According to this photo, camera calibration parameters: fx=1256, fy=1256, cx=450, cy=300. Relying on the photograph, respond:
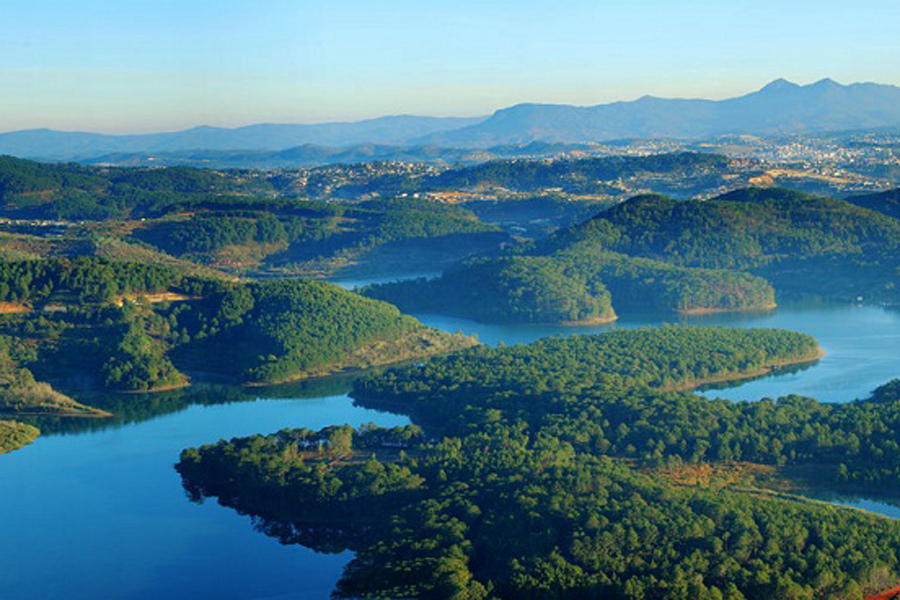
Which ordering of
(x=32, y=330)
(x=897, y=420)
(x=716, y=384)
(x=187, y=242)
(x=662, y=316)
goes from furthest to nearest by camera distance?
(x=187, y=242), (x=662, y=316), (x=32, y=330), (x=716, y=384), (x=897, y=420)

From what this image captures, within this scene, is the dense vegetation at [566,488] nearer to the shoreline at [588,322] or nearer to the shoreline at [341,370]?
the shoreline at [341,370]

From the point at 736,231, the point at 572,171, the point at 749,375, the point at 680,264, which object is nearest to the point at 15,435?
the point at 749,375

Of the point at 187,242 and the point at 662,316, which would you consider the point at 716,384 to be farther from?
the point at 187,242

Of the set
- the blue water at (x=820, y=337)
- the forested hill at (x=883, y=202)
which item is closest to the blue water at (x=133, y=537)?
the blue water at (x=820, y=337)

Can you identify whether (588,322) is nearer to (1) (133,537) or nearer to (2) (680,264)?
(2) (680,264)

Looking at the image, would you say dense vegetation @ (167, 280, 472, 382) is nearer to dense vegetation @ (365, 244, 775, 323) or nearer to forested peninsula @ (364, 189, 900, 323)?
dense vegetation @ (365, 244, 775, 323)

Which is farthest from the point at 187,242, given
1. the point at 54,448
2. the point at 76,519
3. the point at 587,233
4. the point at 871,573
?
the point at 871,573
